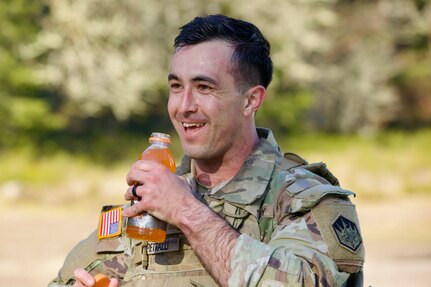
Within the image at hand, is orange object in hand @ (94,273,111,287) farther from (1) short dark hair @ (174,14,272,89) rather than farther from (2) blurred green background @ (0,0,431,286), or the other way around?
(2) blurred green background @ (0,0,431,286)

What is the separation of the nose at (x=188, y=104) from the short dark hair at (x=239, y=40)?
16 centimetres

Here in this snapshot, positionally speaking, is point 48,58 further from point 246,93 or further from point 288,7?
point 246,93

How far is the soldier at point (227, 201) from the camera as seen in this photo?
2480mm

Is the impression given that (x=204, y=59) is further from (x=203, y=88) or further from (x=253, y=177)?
(x=253, y=177)

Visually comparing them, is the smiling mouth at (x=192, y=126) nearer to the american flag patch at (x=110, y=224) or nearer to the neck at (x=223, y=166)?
A: the neck at (x=223, y=166)

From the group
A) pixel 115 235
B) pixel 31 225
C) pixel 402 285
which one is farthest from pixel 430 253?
pixel 115 235

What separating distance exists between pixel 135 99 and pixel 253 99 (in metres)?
20.2

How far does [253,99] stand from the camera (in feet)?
9.62

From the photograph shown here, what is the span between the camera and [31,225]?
54.7 feet

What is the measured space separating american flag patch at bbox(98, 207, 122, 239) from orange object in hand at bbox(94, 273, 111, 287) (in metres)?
0.19

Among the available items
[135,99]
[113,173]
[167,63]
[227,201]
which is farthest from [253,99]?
[167,63]

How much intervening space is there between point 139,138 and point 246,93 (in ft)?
74.8

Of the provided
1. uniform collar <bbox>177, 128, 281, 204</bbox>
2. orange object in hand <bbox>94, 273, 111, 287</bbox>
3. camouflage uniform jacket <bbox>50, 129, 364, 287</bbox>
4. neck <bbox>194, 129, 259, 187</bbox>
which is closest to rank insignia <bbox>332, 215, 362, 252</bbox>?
camouflage uniform jacket <bbox>50, 129, 364, 287</bbox>

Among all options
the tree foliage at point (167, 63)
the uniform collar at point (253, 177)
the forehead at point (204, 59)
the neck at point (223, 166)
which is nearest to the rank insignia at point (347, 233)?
the uniform collar at point (253, 177)
